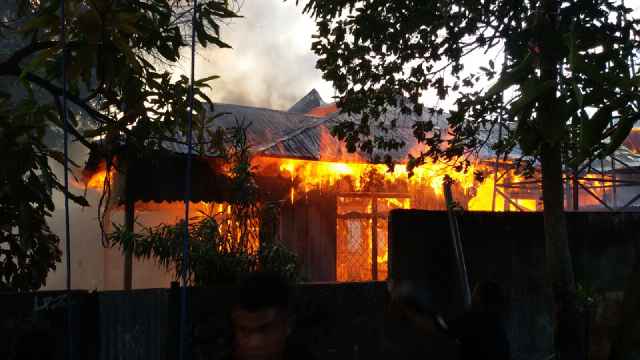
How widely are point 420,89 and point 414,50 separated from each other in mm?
546

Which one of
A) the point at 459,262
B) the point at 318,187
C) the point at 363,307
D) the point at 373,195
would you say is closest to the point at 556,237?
the point at 459,262

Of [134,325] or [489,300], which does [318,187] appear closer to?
[134,325]

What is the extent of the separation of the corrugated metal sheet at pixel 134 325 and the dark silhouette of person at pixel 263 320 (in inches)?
152

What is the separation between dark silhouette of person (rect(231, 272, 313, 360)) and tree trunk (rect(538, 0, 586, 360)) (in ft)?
12.8

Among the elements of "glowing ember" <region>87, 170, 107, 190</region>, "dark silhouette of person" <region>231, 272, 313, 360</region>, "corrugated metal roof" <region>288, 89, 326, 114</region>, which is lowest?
"dark silhouette of person" <region>231, 272, 313, 360</region>

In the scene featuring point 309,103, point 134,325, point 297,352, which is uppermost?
point 309,103

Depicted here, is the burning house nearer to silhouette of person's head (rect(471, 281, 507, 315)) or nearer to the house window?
the house window

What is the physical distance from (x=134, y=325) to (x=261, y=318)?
13.3 feet

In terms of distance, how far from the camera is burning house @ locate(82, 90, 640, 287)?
11875mm

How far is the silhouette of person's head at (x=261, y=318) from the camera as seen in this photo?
96.2 inches

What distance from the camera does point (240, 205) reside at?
10.3 metres

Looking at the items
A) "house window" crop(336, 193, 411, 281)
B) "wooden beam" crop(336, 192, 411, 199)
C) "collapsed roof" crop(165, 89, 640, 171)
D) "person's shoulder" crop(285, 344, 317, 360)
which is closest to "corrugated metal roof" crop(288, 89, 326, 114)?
"collapsed roof" crop(165, 89, 640, 171)

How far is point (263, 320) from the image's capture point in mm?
2459

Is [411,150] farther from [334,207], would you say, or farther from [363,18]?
[363,18]
